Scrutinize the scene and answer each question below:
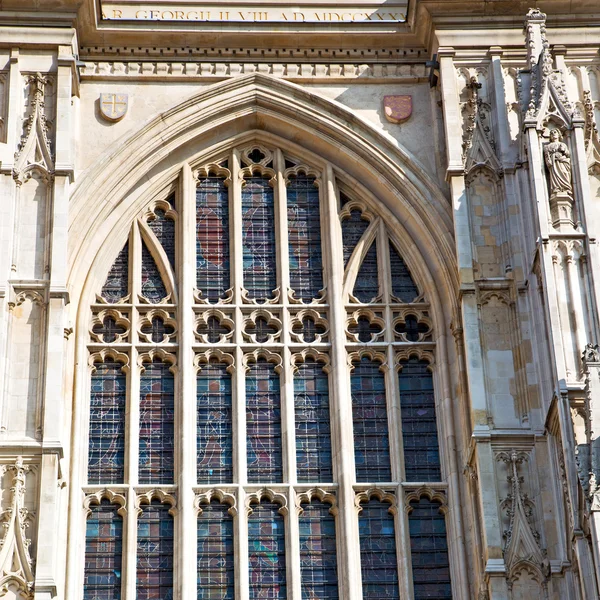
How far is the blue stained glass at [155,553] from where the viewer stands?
27.5 metres

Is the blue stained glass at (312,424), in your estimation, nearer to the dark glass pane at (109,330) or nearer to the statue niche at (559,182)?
the dark glass pane at (109,330)

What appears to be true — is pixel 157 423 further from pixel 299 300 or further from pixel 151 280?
pixel 299 300

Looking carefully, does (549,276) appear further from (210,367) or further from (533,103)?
(210,367)

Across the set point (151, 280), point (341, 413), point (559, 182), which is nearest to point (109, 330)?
point (151, 280)

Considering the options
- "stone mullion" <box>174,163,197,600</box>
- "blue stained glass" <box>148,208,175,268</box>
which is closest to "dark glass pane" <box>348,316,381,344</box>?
"stone mullion" <box>174,163,197,600</box>

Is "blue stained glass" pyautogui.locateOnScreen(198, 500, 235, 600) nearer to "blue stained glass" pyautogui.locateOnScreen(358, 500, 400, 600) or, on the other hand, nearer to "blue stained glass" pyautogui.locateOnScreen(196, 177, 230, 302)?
"blue stained glass" pyautogui.locateOnScreen(358, 500, 400, 600)

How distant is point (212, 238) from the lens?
101 ft

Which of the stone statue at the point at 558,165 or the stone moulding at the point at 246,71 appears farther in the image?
the stone moulding at the point at 246,71

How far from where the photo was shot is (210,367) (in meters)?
29.4

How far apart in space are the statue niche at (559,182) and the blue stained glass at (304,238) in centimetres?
389

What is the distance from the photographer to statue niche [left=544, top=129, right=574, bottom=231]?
93.5 ft

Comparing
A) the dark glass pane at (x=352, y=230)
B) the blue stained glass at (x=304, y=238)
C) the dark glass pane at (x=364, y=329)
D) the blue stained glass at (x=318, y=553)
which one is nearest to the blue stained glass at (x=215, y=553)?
the blue stained glass at (x=318, y=553)

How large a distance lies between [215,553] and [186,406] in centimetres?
226

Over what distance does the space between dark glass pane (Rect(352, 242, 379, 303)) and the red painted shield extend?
6.93 ft
